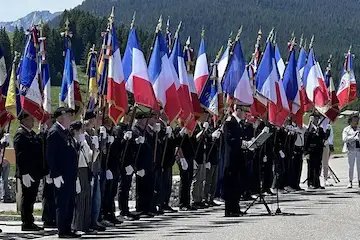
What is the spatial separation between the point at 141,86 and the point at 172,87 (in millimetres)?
1115

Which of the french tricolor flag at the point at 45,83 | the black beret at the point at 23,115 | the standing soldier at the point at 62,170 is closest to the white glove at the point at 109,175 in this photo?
the french tricolor flag at the point at 45,83

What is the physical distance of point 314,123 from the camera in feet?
75.8

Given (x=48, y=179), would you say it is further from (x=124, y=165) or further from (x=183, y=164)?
(x=183, y=164)

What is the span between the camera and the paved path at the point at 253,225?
1248 cm

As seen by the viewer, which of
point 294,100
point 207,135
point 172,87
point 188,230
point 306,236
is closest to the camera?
point 306,236

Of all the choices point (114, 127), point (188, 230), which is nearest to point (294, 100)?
point (114, 127)

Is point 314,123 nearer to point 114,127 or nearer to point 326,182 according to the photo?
Result: point 326,182

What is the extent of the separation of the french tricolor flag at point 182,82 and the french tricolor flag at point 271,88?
2.16 metres

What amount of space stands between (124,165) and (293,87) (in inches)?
280

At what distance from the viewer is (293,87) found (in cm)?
2134

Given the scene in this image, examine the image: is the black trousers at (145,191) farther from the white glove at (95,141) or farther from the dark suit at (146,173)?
the white glove at (95,141)

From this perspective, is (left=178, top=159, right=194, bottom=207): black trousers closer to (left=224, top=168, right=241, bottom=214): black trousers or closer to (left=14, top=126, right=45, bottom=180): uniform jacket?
(left=224, top=168, right=241, bottom=214): black trousers

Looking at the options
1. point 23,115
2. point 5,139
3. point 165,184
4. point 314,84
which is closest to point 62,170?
point 23,115

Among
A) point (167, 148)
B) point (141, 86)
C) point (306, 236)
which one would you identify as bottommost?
point (306, 236)
